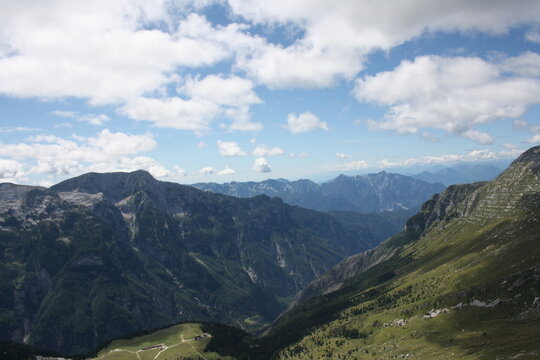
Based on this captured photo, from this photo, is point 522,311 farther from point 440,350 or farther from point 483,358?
point 483,358

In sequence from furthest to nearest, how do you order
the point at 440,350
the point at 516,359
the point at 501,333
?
the point at 440,350
the point at 501,333
the point at 516,359

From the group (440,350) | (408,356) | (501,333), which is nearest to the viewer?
(501,333)

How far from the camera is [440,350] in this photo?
184500 mm

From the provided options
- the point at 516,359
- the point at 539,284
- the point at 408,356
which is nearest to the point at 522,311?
the point at 539,284

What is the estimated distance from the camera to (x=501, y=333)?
562 ft

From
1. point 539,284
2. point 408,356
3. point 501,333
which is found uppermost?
point 539,284

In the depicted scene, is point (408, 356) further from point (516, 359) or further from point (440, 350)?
point (516, 359)

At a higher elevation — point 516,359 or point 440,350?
point 516,359

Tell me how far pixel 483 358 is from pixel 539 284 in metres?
80.6

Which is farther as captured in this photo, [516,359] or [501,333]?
[501,333]

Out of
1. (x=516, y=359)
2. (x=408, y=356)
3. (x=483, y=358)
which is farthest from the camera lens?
(x=408, y=356)

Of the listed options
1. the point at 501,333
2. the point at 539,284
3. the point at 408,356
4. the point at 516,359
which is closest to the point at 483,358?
the point at 516,359

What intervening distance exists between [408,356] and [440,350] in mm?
18367

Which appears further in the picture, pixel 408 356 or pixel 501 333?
pixel 408 356
